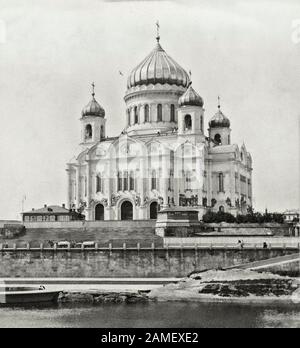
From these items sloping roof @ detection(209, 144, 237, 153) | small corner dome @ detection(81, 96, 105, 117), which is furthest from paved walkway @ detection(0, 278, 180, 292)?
small corner dome @ detection(81, 96, 105, 117)

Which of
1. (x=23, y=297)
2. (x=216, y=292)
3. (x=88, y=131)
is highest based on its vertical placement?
(x=88, y=131)

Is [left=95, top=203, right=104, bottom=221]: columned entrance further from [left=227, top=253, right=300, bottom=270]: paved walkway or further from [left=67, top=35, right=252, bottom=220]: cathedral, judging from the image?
[left=227, top=253, right=300, bottom=270]: paved walkway

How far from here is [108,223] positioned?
51.5 metres

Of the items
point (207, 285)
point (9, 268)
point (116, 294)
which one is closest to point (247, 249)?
point (207, 285)

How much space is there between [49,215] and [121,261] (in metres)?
14.2

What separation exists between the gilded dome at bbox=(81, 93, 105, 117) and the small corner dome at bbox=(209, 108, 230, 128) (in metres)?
10.7

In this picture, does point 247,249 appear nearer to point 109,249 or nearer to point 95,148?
point 109,249

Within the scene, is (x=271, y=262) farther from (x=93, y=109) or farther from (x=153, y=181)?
(x=93, y=109)

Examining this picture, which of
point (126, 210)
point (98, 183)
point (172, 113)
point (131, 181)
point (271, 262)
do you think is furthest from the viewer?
point (172, 113)

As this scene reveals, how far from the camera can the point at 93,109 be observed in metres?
66.1

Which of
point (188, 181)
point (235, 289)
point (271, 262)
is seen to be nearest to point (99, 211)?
point (188, 181)

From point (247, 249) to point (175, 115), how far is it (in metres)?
25.9

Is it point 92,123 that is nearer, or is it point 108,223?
point 108,223

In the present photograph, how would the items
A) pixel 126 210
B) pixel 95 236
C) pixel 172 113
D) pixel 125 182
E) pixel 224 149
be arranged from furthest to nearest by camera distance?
pixel 172 113 < pixel 126 210 < pixel 125 182 < pixel 224 149 < pixel 95 236
